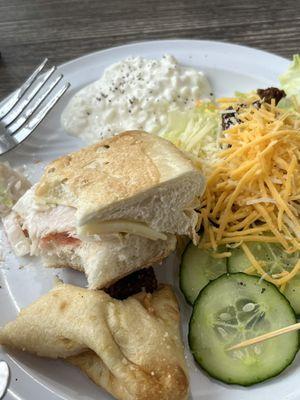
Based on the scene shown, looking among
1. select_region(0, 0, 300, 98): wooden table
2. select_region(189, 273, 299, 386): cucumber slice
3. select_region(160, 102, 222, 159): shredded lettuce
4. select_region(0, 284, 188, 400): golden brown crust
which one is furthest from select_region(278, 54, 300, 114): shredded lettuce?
select_region(0, 284, 188, 400): golden brown crust

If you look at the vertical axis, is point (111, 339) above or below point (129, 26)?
below

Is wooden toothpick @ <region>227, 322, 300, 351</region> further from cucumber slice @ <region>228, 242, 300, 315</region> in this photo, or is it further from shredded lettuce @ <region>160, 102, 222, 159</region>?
shredded lettuce @ <region>160, 102, 222, 159</region>

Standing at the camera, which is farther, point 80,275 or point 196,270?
point 80,275

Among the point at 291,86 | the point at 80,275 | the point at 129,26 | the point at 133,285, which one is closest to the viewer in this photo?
the point at 133,285

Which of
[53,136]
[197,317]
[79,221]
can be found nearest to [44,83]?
[53,136]

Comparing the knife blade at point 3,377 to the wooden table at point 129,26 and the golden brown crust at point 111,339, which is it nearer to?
the golden brown crust at point 111,339

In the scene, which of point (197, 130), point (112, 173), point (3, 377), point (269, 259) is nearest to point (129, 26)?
point (197, 130)

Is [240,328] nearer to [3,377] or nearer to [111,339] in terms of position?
[111,339]
